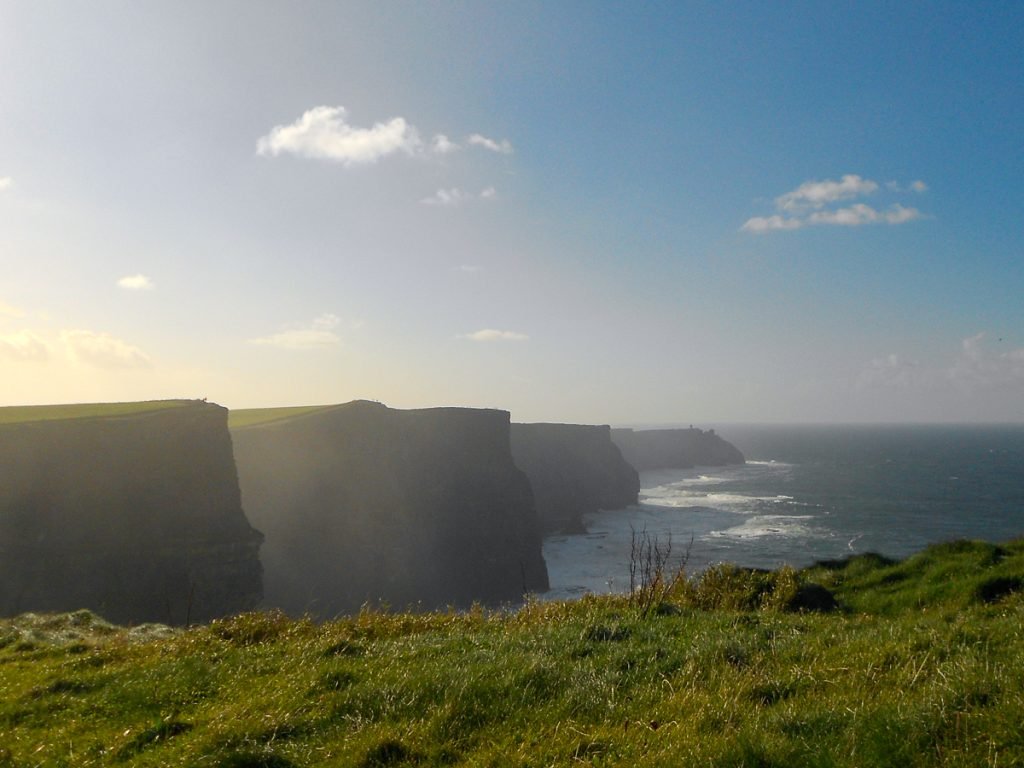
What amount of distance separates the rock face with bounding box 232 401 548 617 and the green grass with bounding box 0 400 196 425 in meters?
10.0

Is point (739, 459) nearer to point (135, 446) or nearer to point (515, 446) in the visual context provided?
point (515, 446)

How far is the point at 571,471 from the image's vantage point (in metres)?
98.6

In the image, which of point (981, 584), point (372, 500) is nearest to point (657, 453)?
point (372, 500)

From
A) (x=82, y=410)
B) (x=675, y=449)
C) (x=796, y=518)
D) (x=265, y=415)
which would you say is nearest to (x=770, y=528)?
(x=796, y=518)

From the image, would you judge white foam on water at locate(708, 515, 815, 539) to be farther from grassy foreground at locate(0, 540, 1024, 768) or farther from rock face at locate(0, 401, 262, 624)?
grassy foreground at locate(0, 540, 1024, 768)

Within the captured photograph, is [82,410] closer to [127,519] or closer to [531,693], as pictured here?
[127,519]

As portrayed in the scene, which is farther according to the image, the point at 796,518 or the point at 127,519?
the point at 796,518

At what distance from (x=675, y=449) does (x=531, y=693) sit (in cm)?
17196

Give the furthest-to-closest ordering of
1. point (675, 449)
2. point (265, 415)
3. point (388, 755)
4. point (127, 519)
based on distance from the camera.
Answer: point (675, 449) → point (265, 415) → point (127, 519) → point (388, 755)

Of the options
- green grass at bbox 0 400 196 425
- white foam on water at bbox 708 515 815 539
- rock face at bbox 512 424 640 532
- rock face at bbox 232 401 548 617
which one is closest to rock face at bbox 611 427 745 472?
rock face at bbox 512 424 640 532

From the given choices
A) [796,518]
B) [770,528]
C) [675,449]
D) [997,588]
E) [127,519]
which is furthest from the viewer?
[675,449]

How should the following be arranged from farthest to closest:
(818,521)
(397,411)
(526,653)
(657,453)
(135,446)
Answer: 1. (657,453)
2. (818,521)
3. (397,411)
4. (135,446)
5. (526,653)

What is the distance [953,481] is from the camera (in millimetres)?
105688

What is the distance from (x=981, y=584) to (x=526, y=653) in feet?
36.1
